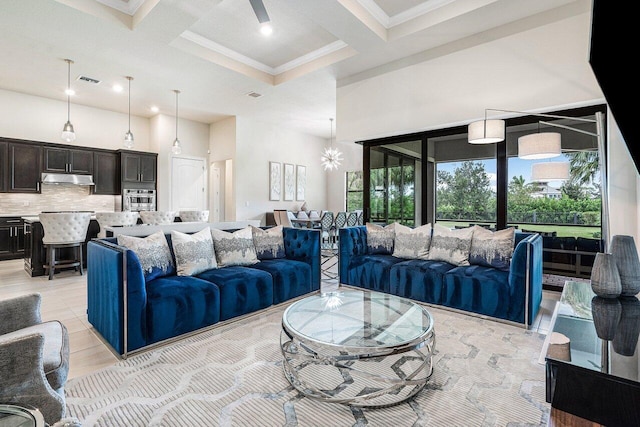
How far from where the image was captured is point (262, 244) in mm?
3887

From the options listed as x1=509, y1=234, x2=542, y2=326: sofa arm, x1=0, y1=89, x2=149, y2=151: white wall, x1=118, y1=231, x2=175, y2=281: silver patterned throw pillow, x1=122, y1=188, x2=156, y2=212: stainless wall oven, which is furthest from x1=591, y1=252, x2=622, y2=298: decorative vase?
x1=0, y1=89, x2=149, y2=151: white wall

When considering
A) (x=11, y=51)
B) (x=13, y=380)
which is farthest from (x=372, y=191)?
(x=11, y=51)

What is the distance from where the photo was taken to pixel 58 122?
22.8 feet

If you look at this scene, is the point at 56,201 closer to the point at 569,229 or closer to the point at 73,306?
the point at 73,306

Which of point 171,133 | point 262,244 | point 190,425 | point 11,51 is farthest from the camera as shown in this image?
point 171,133

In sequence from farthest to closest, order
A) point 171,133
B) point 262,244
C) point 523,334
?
point 171,133
point 262,244
point 523,334

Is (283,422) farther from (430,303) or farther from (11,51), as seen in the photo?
(11,51)

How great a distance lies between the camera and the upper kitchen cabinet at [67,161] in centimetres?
665

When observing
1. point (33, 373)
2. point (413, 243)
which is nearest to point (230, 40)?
point (413, 243)

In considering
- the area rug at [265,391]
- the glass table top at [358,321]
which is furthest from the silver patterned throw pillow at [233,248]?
the glass table top at [358,321]

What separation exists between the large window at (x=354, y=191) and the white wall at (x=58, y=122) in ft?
19.8

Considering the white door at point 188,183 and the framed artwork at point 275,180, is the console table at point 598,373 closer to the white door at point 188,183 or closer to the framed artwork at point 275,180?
the framed artwork at point 275,180

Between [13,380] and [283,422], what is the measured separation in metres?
1.19

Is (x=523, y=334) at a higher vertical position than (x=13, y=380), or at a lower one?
lower
